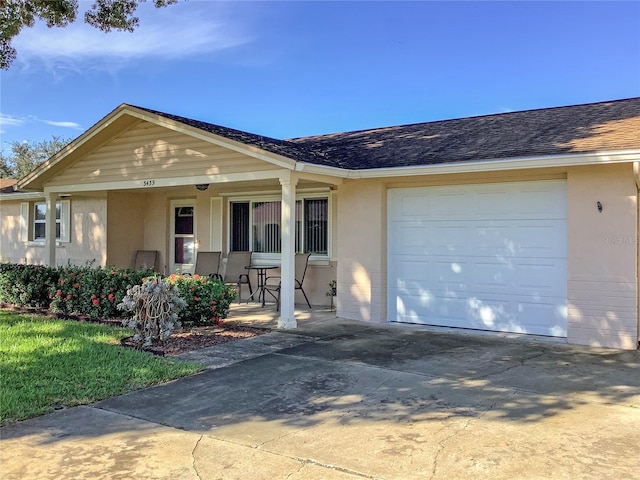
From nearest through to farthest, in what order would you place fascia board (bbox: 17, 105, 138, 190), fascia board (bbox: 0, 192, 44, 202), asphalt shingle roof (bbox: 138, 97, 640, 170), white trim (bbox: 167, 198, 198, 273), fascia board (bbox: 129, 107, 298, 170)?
asphalt shingle roof (bbox: 138, 97, 640, 170), fascia board (bbox: 129, 107, 298, 170), fascia board (bbox: 17, 105, 138, 190), white trim (bbox: 167, 198, 198, 273), fascia board (bbox: 0, 192, 44, 202)

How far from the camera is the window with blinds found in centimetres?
1113

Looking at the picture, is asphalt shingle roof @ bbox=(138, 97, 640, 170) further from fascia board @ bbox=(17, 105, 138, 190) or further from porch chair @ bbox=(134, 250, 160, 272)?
porch chair @ bbox=(134, 250, 160, 272)

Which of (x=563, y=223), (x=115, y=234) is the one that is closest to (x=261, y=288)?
(x=115, y=234)

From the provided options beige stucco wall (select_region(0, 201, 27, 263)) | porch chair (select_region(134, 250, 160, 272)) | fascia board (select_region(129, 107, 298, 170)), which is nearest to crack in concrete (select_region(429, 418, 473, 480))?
fascia board (select_region(129, 107, 298, 170))

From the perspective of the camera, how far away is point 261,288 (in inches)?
445

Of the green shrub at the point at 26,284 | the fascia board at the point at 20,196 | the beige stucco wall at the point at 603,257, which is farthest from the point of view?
the fascia board at the point at 20,196

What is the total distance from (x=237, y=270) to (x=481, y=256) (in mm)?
5792

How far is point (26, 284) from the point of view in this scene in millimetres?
10445

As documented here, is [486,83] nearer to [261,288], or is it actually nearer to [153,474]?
[261,288]

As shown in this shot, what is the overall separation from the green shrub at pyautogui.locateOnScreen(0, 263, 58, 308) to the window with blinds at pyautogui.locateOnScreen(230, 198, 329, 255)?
→ 13.4 ft

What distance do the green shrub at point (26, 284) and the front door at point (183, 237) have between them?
3528mm

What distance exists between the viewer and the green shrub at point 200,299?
849cm

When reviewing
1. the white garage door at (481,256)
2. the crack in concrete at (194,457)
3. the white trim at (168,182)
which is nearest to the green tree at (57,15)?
the white trim at (168,182)

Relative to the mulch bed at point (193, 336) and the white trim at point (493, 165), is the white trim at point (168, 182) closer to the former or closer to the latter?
the white trim at point (493, 165)
